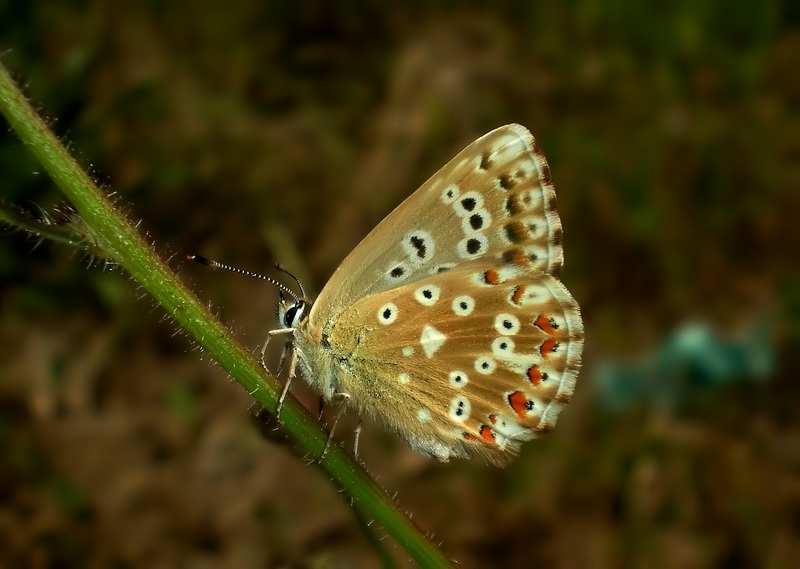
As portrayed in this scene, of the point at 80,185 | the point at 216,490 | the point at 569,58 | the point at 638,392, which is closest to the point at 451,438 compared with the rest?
the point at 80,185

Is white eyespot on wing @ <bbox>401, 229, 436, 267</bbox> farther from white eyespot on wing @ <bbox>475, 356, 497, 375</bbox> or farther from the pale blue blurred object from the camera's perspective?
the pale blue blurred object

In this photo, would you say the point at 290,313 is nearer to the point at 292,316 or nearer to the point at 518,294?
the point at 292,316

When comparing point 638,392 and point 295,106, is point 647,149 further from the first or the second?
point 295,106

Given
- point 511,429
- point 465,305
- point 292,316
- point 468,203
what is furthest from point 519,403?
point 292,316

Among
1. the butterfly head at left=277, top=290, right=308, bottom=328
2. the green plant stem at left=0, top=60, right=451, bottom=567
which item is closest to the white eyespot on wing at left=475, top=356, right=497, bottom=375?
the butterfly head at left=277, top=290, right=308, bottom=328

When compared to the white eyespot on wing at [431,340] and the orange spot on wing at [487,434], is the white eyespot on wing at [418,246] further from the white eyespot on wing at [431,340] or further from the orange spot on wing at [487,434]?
the orange spot on wing at [487,434]

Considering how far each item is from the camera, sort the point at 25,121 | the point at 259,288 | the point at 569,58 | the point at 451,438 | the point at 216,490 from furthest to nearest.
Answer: the point at 569,58
the point at 259,288
the point at 216,490
the point at 451,438
the point at 25,121
